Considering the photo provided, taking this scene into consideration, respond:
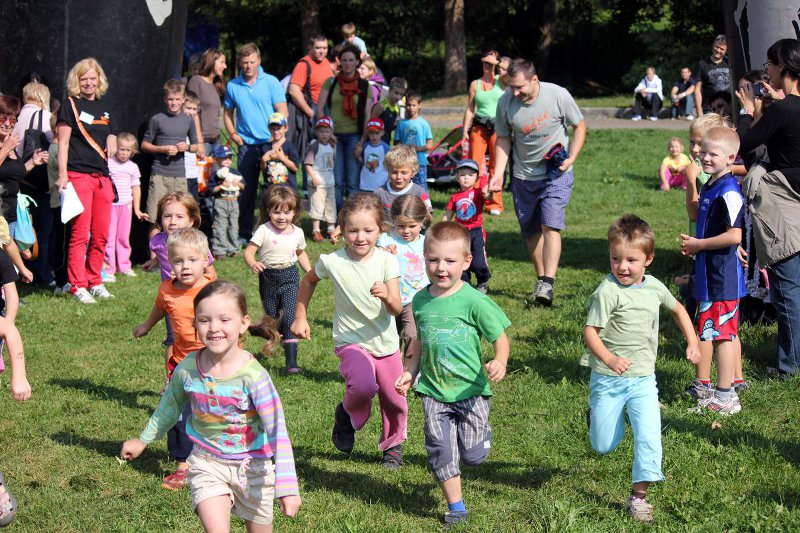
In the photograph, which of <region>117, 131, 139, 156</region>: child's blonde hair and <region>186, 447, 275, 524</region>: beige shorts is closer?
<region>186, 447, 275, 524</region>: beige shorts

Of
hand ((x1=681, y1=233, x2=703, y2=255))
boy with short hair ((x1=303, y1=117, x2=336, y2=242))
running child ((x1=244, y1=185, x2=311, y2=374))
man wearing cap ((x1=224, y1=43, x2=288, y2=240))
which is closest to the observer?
hand ((x1=681, y1=233, x2=703, y2=255))

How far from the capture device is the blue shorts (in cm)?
988

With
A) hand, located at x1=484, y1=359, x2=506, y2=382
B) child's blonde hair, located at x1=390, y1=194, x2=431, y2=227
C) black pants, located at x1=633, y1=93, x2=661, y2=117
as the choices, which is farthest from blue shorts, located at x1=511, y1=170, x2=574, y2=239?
black pants, located at x1=633, y1=93, x2=661, y2=117

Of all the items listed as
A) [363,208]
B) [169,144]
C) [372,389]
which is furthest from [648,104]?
[372,389]

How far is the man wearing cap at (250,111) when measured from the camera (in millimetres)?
13164

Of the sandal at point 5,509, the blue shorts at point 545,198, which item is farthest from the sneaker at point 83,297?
the sandal at point 5,509

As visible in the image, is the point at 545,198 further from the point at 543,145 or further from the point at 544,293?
the point at 544,293

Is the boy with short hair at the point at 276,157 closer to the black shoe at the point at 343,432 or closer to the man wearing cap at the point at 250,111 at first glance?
the man wearing cap at the point at 250,111

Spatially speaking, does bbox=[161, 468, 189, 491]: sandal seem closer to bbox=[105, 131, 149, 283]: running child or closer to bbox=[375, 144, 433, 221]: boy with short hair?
bbox=[375, 144, 433, 221]: boy with short hair

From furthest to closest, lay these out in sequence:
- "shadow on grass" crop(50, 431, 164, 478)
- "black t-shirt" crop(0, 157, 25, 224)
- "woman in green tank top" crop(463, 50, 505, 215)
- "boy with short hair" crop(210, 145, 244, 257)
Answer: "woman in green tank top" crop(463, 50, 505, 215), "boy with short hair" crop(210, 145, 244, 257), "black t-shirt" crop(0, 157, 25, 224), "shadow on grass" crop(50, 431, 164, 478)

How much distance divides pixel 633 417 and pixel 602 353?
0.38 meters

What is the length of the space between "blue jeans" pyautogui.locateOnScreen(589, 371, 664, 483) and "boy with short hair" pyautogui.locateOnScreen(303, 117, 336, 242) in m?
8.46

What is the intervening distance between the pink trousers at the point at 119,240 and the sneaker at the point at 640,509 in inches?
301

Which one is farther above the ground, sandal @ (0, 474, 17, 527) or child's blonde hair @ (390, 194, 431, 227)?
child's blonde hair @ (390, 194, 431, 227)
